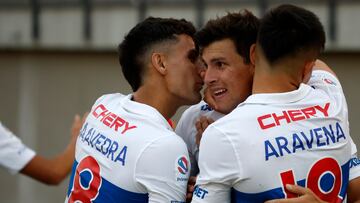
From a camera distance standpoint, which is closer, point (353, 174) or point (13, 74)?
point (353, 174)

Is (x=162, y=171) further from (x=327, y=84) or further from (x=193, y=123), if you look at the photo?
(x=327, y=84)

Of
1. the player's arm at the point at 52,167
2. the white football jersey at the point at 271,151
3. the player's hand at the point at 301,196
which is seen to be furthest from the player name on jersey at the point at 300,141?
the player's arm at the point at 52,167

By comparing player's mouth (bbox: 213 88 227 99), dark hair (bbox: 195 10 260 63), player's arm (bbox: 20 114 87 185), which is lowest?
player's arm (bbox: 20 114 87 185)

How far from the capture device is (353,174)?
321 cm

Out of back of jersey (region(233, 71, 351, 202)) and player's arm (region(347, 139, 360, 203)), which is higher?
back of jersey (region(233, 71, 351, 202))

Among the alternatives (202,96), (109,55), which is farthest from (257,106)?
(109,55)

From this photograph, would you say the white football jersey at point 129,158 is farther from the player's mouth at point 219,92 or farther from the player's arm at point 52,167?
the player's arm at point 52,167

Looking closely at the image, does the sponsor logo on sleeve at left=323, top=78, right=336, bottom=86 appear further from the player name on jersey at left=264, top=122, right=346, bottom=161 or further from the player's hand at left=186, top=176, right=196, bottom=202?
the player's hand at left=186, top=176, right=196, bottom=202

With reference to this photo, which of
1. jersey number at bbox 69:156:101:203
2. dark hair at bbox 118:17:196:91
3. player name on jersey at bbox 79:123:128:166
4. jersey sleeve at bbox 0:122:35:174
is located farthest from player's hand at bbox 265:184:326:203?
jersey sleeve at bbox 0:122:35:174

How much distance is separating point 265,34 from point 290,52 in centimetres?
11

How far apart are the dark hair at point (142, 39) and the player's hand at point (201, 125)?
0.30 m

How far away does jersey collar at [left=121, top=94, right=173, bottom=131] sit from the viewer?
10.7ft

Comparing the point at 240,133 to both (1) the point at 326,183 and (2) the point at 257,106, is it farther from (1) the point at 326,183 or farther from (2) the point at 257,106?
(1) the point at 326,183

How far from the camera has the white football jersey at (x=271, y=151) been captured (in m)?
2.87
